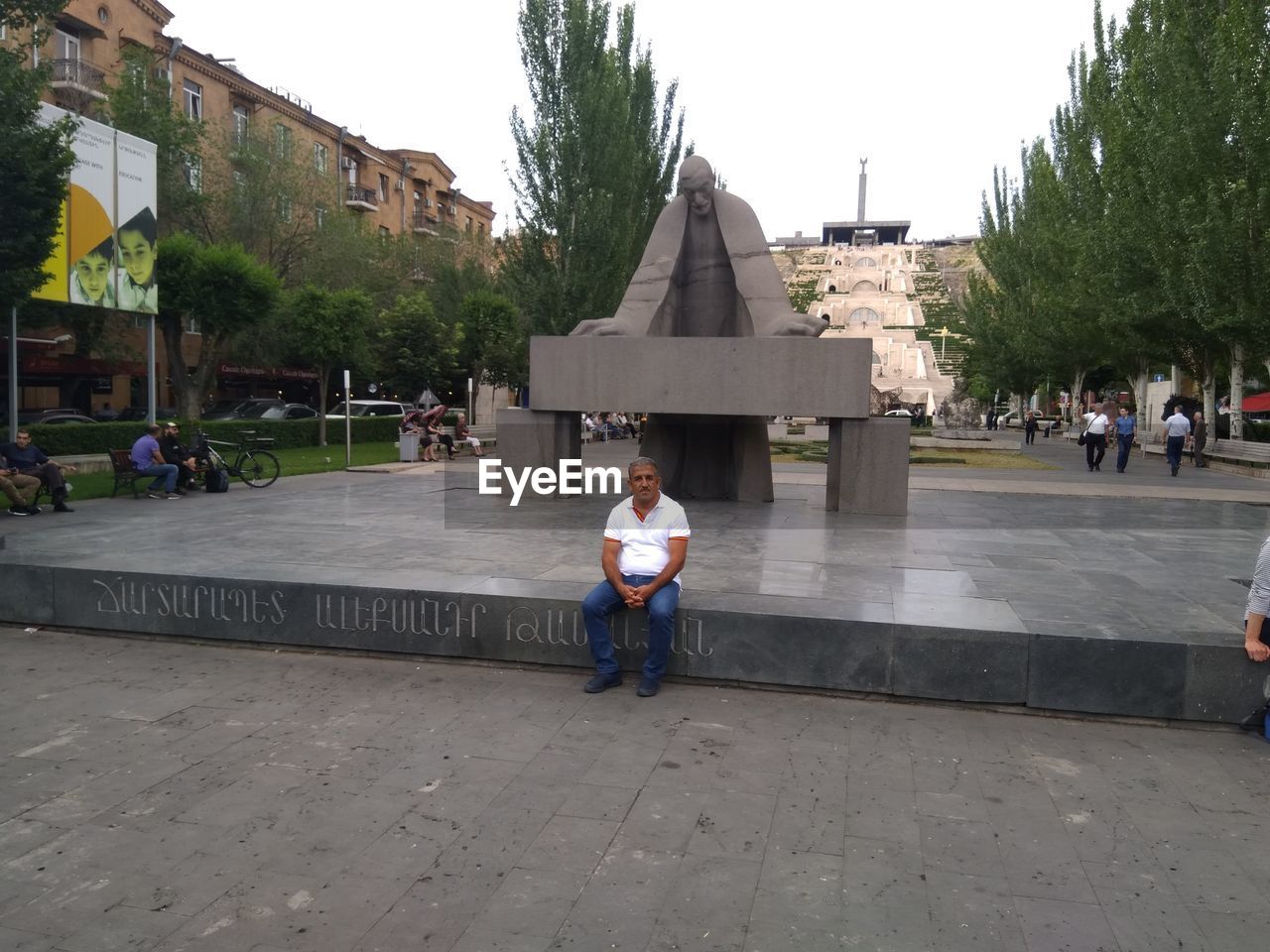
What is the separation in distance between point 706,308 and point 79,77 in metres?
25.5

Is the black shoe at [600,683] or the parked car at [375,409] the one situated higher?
the parked car at [375,409]

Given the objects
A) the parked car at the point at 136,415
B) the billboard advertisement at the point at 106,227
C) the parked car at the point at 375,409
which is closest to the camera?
the billboard advertisement at the point at 106,227

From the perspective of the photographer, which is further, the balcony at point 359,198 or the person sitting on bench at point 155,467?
the balcony at point 359,198

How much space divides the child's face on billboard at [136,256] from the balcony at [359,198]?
89.8ft

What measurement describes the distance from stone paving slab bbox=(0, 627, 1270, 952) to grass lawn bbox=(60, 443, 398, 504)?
909cm

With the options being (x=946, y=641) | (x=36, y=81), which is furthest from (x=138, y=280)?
(x=946, y=641)

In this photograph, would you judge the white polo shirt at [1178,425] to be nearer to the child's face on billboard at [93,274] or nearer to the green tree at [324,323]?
the child's face on billboard at [93,274]

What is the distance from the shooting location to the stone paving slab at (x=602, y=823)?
2.91 meters

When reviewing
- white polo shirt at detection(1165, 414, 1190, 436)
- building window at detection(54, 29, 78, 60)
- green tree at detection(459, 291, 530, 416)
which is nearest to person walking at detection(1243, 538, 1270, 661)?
white polo shirt at detection(1165, 414, 1190, 436)

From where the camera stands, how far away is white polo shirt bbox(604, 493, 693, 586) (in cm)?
534

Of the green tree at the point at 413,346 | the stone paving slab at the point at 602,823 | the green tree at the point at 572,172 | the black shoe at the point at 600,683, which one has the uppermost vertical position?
the green tree at the point at 572,172

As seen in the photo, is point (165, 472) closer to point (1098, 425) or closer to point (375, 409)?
point (1098, 425)
